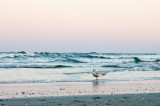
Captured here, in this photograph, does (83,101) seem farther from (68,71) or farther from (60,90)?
(68,71)

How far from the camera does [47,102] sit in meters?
9.06

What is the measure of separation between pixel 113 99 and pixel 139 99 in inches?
31.3

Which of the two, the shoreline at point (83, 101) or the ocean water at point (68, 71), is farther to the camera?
the ocean water at point (68, 71)

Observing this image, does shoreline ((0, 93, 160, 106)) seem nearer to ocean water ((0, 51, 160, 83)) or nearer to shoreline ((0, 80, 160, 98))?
shoreline ((0, 80, 160, 98))

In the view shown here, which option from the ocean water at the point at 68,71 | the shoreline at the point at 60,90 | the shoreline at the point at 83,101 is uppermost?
the ocean water at the point at 68,71

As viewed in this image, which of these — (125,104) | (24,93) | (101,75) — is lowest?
(125,104)

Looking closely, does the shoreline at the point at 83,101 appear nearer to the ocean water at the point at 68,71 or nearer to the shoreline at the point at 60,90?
the shoreline at the point at 60,90

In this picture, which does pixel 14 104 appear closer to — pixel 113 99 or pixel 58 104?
pixel 58 104

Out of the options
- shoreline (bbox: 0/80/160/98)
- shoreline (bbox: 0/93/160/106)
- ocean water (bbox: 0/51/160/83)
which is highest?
ocean water (bbox: 0/51/160/83)

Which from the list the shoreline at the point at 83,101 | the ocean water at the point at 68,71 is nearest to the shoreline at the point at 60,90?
the shoreline at the point at 83,101

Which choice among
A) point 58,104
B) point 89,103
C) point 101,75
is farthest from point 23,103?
point 101,75

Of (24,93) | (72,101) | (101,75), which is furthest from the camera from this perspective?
(101,75)

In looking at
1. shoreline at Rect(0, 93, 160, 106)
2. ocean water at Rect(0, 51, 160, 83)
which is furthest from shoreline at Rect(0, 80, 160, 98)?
ocean water at Rect(0, 51, 160, 83)

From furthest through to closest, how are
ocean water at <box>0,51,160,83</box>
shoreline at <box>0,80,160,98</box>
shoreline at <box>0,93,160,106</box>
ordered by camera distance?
ocean water at <box>0,51,160,83</box> < shoreline at <box>0,80,160,98</box> < shoreline at <box>0,93,160,106</box>
